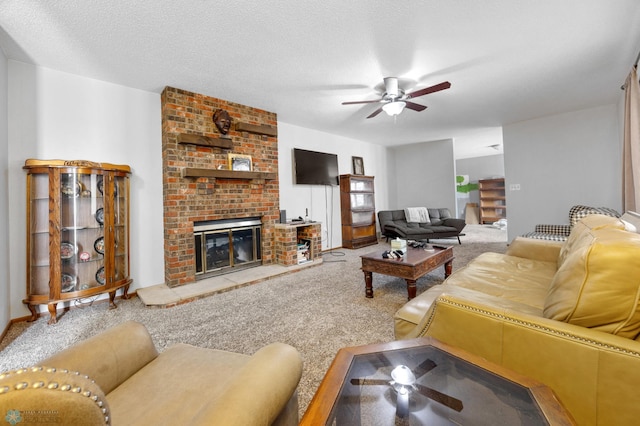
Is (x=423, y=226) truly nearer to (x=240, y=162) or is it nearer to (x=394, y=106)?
(x=394, y=106)

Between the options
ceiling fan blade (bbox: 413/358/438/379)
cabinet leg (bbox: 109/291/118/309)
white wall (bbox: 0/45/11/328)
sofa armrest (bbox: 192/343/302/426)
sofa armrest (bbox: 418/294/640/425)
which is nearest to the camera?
sofa armrest (bbox: 192/343/302/426)

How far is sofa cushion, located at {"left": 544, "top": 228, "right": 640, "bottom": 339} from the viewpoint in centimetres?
80

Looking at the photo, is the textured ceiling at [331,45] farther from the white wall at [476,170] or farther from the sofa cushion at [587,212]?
the white wall at [476,170]

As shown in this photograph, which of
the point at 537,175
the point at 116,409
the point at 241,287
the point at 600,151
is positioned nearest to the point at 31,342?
the point at 241,287

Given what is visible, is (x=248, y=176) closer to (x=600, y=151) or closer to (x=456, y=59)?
(x=456, y=59)

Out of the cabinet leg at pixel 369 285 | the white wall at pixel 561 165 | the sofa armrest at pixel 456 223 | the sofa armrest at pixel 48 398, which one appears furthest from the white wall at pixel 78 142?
the white wall at pixel 561 165

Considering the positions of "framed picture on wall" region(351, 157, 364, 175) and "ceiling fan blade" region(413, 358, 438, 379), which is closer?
"ceiling fan blade" region(413, 358, 438, 379)

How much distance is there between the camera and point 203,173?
126 inches

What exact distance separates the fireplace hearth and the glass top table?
297 cm

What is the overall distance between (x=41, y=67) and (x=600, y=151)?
7668 millimetres

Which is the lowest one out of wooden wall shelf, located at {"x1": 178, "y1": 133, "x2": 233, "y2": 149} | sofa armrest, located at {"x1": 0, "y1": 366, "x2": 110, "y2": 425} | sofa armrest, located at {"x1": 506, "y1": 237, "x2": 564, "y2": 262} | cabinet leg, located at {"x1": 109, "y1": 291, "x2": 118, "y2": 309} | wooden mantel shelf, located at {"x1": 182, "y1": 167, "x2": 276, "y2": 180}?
cabinet leg, located at {"x1": 109, "y1": 291, "x2": 118, "y2": 309}

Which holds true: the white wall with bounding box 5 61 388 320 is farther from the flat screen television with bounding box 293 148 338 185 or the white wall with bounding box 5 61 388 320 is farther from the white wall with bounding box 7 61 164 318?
the flat screen television with bounding box 293 148 338 185

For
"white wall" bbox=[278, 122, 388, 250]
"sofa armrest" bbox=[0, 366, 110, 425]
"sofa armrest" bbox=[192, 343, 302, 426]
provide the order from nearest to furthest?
"sofa armrest" bbox=[0, 366, 110, 425] < "sofa armrest" bbox=[192, 343, 302, 426] < "white wall" bbox=[278, 122, 388, 250]

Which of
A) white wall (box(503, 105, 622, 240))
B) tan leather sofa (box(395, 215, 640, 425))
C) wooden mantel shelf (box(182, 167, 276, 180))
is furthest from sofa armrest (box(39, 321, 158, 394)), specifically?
white wall (box(503, 105, 622, 240))
